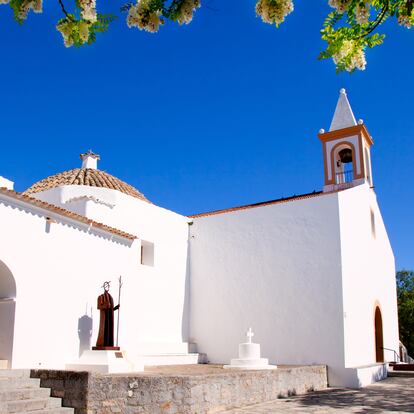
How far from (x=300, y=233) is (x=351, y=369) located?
157 inches

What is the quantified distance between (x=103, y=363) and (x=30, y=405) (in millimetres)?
2563

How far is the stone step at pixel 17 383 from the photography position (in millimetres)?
8148

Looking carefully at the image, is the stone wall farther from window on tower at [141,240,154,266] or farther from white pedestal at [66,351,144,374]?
window on tower at [141,240,154,266]

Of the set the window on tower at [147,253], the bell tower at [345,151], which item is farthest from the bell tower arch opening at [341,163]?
the window on tower at [147,253]

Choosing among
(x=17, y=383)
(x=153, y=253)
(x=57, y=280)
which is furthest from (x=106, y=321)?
(x=153, y=253)

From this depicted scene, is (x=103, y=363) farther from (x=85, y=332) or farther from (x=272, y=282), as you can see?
(x=272, y=282)

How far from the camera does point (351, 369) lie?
13211 millimetres

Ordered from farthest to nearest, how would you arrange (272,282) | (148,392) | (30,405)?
(272,282) → (148,392) → (30,405)

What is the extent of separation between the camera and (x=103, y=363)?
10234 millimetres

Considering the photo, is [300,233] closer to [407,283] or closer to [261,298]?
[261,298]

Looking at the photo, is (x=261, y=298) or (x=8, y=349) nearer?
(x=8, y=349)

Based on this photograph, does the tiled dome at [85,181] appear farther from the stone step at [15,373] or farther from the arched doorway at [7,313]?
the stone step at [15,373]

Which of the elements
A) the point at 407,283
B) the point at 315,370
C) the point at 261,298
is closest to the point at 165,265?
the point at 261,298

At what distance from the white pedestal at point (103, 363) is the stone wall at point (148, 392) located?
5.40ft
